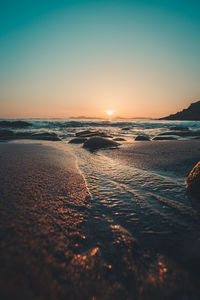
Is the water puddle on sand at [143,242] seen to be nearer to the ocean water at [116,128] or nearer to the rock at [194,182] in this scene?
the rock at [194,182]

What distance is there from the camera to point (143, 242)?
0.89 meters

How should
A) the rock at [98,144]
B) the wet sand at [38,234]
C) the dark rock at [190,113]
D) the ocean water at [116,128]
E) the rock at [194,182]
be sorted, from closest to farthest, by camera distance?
the wet sand at [38,234] → the rock at [194,182] → the rock at [98,144] → the ocean water at [116,128] → the dark rock at [190,113]

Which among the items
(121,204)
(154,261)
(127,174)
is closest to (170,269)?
(154,261)

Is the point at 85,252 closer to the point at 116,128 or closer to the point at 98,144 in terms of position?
the point at 98,144

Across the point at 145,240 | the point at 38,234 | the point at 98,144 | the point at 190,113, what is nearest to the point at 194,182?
the point at 145,240

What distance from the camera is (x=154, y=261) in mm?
756

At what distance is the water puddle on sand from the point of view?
0.63 m

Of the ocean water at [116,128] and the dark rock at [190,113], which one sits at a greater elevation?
the dark rock at [190,113]

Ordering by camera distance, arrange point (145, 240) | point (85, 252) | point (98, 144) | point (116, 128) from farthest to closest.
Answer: point (116, 128) < point (98, 144) < point (145, 240) < point (85, 252)

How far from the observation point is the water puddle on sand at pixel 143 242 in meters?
0.63

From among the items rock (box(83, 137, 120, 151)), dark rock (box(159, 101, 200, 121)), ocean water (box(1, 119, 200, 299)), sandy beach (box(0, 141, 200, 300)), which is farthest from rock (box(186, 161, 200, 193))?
dark rock (box(159, 101, 200, 121))

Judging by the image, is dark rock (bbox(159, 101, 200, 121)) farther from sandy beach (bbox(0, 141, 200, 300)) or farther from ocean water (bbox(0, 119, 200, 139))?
sandy beach (bbox(0, 141, 200, 300))

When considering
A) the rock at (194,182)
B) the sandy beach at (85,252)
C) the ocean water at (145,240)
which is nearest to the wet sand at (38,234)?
the sandy beach at (85,252)

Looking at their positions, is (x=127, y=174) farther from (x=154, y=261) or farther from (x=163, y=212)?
(x=154, y=261)
